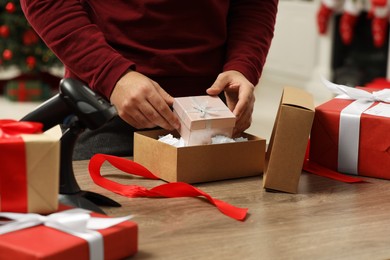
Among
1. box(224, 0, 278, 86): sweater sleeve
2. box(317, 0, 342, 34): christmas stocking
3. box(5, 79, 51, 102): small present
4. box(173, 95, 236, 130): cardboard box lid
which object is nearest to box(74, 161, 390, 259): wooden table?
box(173, 95, 236, 130): cardboard box lid

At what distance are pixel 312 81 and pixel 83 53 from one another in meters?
5.46

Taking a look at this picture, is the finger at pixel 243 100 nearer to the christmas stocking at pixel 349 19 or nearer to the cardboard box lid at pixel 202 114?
the cardboard box lid at pixel 202 114

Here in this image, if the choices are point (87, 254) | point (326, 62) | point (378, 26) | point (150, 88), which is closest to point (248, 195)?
point (150, 88)

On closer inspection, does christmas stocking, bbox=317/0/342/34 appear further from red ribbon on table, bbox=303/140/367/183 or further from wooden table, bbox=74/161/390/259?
wooden table, bbox=74/161/390/259

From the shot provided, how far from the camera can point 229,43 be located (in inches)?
70.7

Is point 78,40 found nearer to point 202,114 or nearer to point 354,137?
point 202,114

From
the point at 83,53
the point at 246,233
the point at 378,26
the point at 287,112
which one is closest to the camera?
the point at 246,233

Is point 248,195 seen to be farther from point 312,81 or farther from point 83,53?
point 312,81

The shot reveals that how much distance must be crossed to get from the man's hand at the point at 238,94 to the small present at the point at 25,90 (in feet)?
14.4

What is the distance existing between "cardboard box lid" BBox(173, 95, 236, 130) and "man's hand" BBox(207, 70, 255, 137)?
81 mm

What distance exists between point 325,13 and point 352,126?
5252 mm

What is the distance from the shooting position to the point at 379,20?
589cm

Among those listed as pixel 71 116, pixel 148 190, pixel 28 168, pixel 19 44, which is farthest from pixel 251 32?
pixel 19 44

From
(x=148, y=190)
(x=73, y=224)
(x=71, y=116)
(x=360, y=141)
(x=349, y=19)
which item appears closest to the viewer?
(x=73, y=224)
